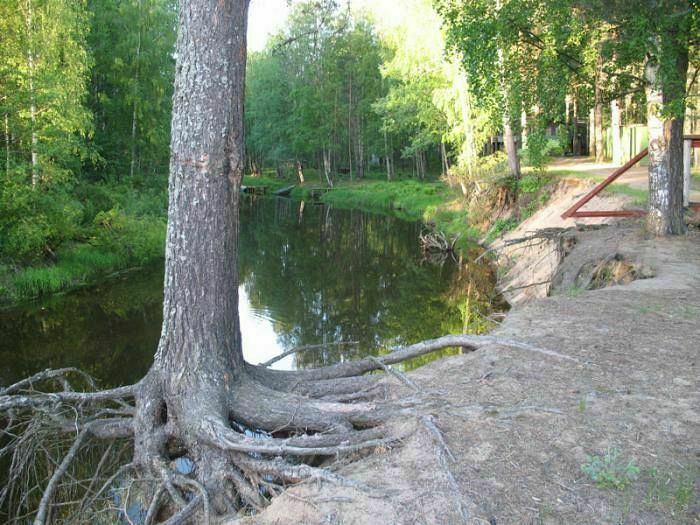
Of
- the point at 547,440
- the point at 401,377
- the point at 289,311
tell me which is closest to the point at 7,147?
the point at 289,311

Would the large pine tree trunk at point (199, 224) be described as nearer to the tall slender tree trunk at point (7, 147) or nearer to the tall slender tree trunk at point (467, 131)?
the tall slender tree trunk at point (7, 147)

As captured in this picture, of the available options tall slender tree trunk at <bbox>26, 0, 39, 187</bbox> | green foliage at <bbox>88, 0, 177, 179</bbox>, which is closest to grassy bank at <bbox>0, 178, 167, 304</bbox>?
tall slender tree trunk at <bbox>26, 0, 39, 187</bbox>

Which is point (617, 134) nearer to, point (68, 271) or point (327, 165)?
point (68, 271)

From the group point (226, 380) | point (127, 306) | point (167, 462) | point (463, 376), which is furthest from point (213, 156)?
point (127, 306)

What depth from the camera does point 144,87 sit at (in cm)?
2903

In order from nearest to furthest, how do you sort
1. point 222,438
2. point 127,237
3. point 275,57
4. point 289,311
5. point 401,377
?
point 222,438 → point 401,377 → point 289,311 → point 127,237 → point 275,57

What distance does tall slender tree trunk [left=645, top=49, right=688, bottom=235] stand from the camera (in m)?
11.2

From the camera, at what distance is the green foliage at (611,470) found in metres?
3.71

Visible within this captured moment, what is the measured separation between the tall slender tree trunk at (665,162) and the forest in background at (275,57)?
48 cm

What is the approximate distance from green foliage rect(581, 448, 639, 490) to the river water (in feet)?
22.6

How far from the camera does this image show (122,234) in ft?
67.7

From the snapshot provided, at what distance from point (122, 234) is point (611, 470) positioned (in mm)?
19187

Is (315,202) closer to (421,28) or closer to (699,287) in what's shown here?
(421,28)

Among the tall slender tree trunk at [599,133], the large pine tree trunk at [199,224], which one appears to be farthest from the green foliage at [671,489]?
the tall slender tree trunk at [599,133]
